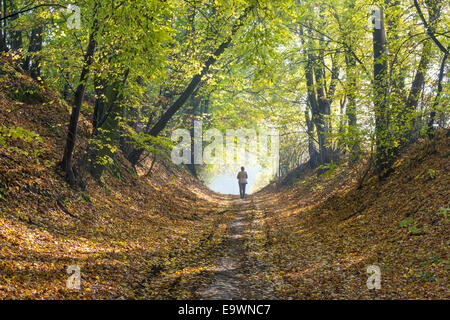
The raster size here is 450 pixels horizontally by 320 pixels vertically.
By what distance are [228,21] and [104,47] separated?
5482 mm

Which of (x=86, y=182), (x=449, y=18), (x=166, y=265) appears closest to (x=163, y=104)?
(x=86, y=182)

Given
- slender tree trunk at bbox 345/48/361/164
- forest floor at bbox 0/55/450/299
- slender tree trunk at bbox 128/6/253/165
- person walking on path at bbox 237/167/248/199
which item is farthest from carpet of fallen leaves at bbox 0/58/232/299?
person walking on path at bbox 237/167/248/199

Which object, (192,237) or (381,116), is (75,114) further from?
(381,116)

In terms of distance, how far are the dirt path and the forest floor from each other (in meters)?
0.03

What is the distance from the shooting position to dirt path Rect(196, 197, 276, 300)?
5.24 metres

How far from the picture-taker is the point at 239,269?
6609 mm

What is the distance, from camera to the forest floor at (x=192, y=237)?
5.11m

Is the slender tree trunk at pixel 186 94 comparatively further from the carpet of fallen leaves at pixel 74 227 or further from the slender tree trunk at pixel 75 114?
the slender tree trunk at pixel 75 114

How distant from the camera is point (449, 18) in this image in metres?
9.87

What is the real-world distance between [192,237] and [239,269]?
Result: 3155 millimetres

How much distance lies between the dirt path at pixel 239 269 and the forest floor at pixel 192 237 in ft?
0.11

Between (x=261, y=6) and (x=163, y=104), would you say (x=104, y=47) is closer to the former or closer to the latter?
(x=261, y=6)

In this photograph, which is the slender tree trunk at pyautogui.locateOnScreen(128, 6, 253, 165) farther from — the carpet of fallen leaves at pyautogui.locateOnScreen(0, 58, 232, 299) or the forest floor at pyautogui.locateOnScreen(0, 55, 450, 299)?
the forest floor at pyautogui.locateOnScreen(0, 55, 450, 299)

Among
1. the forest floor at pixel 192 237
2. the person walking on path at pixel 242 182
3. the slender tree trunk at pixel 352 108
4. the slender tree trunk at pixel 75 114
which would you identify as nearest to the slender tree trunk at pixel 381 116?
the forest floor at pixel 192 237
